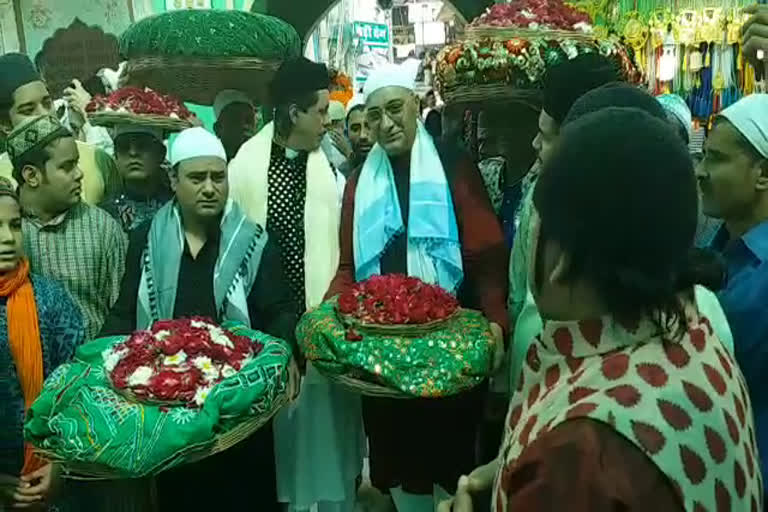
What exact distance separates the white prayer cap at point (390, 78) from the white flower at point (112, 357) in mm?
1228

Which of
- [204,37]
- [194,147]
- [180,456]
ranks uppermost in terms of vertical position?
[204,37]

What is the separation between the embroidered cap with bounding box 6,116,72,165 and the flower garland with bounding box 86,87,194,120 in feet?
0.98

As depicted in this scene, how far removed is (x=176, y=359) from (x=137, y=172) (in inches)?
42.0

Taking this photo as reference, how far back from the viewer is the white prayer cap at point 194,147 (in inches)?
99.3

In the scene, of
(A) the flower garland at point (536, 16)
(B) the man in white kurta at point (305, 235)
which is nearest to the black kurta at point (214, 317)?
(B) the man in white kurta at point (305, 235)

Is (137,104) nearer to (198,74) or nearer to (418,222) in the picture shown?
(198,74)

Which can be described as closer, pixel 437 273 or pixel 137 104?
Result: pixel 437 273

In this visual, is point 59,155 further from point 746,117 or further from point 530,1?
point 746,117

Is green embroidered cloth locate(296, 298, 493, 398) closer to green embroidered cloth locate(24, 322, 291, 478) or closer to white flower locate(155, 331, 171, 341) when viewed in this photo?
green embroidered cloth locate(24, 322, 291, 478)

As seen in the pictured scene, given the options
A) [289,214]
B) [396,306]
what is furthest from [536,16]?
[396,306]

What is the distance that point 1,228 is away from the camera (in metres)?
2.25

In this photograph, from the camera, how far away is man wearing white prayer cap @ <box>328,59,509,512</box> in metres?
2.51

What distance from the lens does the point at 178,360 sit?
2080mm

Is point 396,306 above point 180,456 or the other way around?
above
